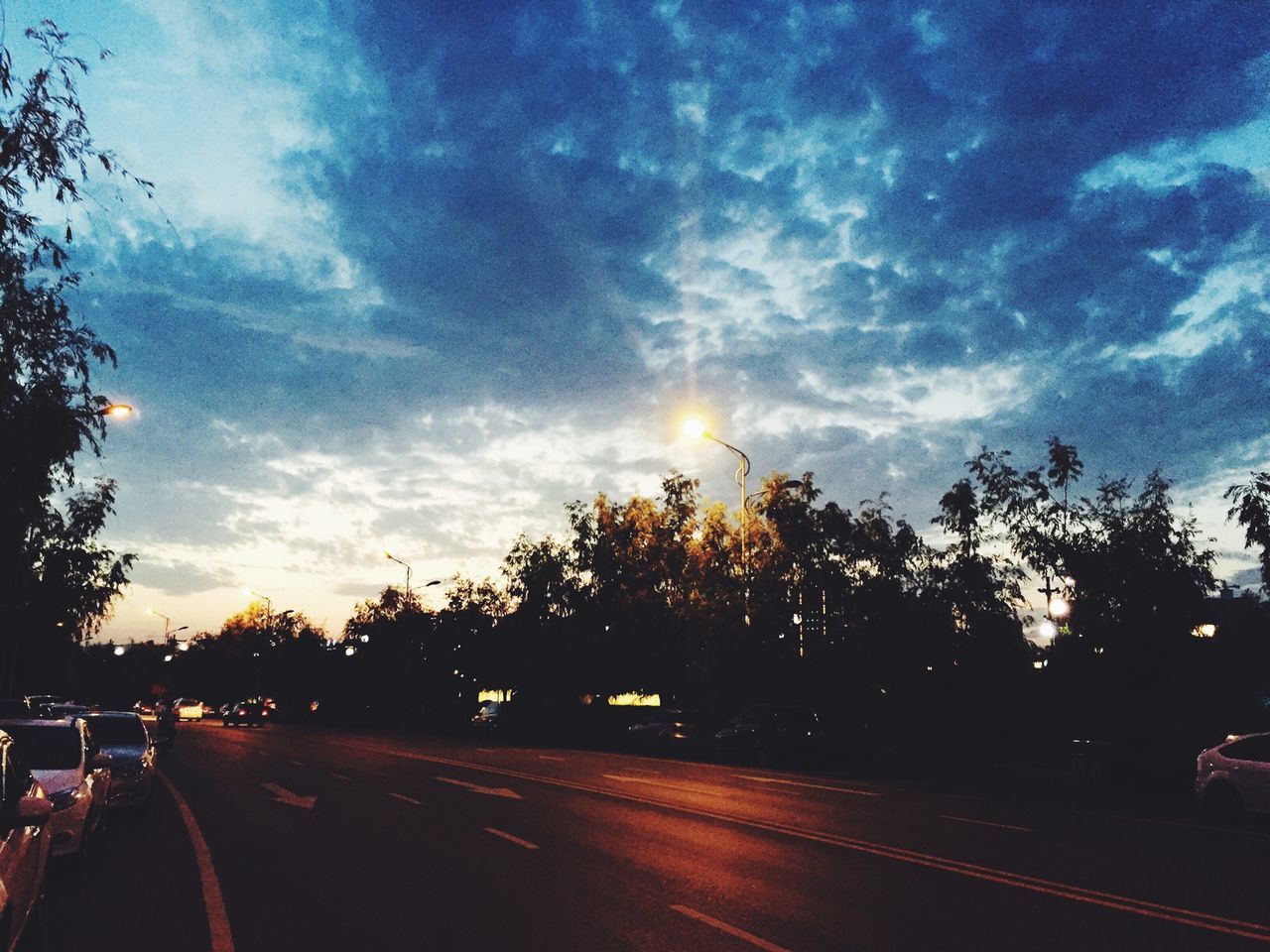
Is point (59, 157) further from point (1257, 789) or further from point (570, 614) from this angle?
point (570, 614)

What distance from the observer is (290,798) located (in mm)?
18281

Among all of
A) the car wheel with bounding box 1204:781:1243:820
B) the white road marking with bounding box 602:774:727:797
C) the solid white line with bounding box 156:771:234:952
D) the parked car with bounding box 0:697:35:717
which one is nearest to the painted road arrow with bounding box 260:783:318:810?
the solid white line with bounding box 156:771:234:952

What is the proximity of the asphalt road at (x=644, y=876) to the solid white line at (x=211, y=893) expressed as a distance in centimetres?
4

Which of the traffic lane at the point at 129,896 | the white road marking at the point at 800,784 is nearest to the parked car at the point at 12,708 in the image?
the traffic lane at the point at 129,896

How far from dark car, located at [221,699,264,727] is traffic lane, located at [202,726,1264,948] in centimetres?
5497

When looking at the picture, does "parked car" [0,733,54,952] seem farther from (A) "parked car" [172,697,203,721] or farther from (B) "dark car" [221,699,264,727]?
(A) "parked car" [172,697,203,721]

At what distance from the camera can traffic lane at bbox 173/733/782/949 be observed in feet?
25.3

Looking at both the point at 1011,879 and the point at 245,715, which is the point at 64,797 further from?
the point at 245,715

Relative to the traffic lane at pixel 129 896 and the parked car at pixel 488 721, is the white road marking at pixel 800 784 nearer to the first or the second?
the traffic lane at pixel 129 896

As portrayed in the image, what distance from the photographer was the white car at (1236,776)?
17.5 metres

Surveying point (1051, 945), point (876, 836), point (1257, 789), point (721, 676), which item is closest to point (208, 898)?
point (1051, 945)

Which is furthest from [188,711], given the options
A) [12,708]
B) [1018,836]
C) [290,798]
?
[1018,836]

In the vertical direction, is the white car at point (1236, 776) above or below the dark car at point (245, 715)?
below

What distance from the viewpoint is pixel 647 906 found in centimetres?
877
